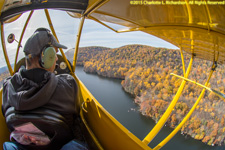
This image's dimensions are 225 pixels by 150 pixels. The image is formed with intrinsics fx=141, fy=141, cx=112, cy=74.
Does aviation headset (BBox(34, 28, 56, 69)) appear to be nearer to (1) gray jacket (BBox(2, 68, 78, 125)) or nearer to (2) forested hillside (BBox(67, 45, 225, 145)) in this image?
(1) gray jacket (BBox(2, 68, 78, 125))

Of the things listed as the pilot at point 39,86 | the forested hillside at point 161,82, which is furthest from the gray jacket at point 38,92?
the forested hillside at point 161,82

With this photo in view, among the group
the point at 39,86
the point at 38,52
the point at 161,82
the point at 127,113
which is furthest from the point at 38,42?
the point at 161,82

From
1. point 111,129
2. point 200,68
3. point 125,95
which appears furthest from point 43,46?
point 200,68

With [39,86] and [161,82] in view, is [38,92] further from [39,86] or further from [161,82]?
[161,82]

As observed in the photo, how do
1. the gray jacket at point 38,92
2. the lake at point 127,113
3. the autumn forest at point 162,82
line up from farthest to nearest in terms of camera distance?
the autumn forest at point 162,82, the lake at point 127,113, the gray jacket at point 38,92

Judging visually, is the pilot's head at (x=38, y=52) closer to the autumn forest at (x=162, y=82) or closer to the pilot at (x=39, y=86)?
the pilot at (x=39, y=86)

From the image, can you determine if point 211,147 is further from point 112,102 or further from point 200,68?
point 112,102
